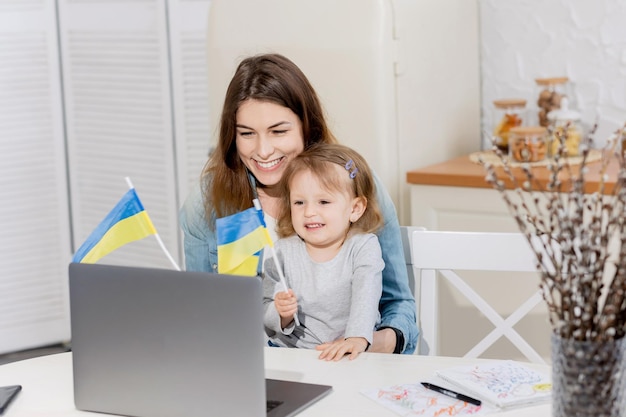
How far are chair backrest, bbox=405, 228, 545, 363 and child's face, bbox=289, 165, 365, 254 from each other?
159 millimetres

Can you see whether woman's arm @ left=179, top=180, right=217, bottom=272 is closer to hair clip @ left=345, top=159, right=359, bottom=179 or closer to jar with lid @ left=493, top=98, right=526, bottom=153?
hair clip @ left=345, top=159, right=359, bottom=179

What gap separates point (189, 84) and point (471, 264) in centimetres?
192

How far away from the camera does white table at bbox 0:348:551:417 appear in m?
1.54

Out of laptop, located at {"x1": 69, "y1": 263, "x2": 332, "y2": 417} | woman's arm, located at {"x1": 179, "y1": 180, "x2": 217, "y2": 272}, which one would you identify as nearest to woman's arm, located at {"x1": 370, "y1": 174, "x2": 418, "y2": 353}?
woman's arm, located at {"x1": 179, "y1": 180, "x2": 217, "y2": 272}

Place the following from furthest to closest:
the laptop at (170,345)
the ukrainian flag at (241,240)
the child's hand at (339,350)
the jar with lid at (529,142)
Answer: the jar with lid at (529,142) → the child's hand at (339,350) → the ukrainian flag at (241,240) → the laptop at (170,345)

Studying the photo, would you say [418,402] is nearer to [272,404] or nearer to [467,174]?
[272,404]

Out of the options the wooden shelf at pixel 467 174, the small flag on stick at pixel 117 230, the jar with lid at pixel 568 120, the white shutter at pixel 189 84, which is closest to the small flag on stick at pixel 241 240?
the small flag on stick at pixel 117 230

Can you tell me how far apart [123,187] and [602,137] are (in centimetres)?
180

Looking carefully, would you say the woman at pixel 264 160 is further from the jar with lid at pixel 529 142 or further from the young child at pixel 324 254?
the jar with lid at pixel 529 142

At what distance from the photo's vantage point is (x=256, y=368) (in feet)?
4.65

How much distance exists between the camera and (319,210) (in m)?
2.05

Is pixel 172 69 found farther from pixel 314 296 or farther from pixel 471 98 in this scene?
pixel 314 296

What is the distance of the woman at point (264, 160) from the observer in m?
2.15

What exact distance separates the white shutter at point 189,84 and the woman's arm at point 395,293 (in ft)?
5.34
